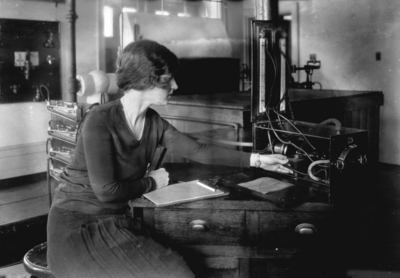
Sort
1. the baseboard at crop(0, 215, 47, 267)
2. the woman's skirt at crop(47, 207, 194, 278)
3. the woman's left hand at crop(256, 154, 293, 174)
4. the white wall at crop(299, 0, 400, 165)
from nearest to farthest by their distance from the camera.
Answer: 1. the woman's skirt at crop(47, 207, 194, 278)
2. the woman's left hand at crop(256, 154, 293, 174)
3. the baseboard at crop(0, 215, 47, 267)
4. the white wall at crop(299, 0, 400, 165)

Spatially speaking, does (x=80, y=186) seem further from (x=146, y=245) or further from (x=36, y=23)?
(x=36, y=23)

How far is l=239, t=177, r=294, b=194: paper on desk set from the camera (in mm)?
1755

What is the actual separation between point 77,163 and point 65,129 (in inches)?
53.5

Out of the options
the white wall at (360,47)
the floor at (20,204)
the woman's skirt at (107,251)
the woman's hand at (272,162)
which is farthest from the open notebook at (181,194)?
the white wall at (360,47)

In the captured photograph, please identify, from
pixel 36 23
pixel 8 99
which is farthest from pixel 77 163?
pixel 36 23

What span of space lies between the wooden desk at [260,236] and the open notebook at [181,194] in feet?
0.09

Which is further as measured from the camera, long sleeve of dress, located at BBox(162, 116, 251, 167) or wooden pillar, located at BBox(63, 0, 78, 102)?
wooden pillar, located at BBox(63, 0, 78, 102)

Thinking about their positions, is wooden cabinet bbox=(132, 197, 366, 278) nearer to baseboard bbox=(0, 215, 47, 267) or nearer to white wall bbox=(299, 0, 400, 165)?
baseboard bbox=(0, 215, 47, 267)

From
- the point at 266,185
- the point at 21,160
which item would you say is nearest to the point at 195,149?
the point at 266,185

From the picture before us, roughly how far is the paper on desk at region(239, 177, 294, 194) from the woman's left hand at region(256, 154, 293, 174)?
0.11 m

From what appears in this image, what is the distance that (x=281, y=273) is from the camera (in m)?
1.73

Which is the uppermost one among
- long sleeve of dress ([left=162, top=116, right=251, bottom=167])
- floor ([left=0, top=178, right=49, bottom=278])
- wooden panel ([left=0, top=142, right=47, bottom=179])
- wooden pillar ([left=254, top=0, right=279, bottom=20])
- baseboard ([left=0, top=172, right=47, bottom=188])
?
wooden pillar ([left=254, top=0, right=279, bottom=20])

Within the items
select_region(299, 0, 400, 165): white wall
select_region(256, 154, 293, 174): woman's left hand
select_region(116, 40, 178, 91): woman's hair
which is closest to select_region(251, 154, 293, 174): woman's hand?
select_region(256, 154, 293, 174): woman's left hand

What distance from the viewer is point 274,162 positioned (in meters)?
2.00
